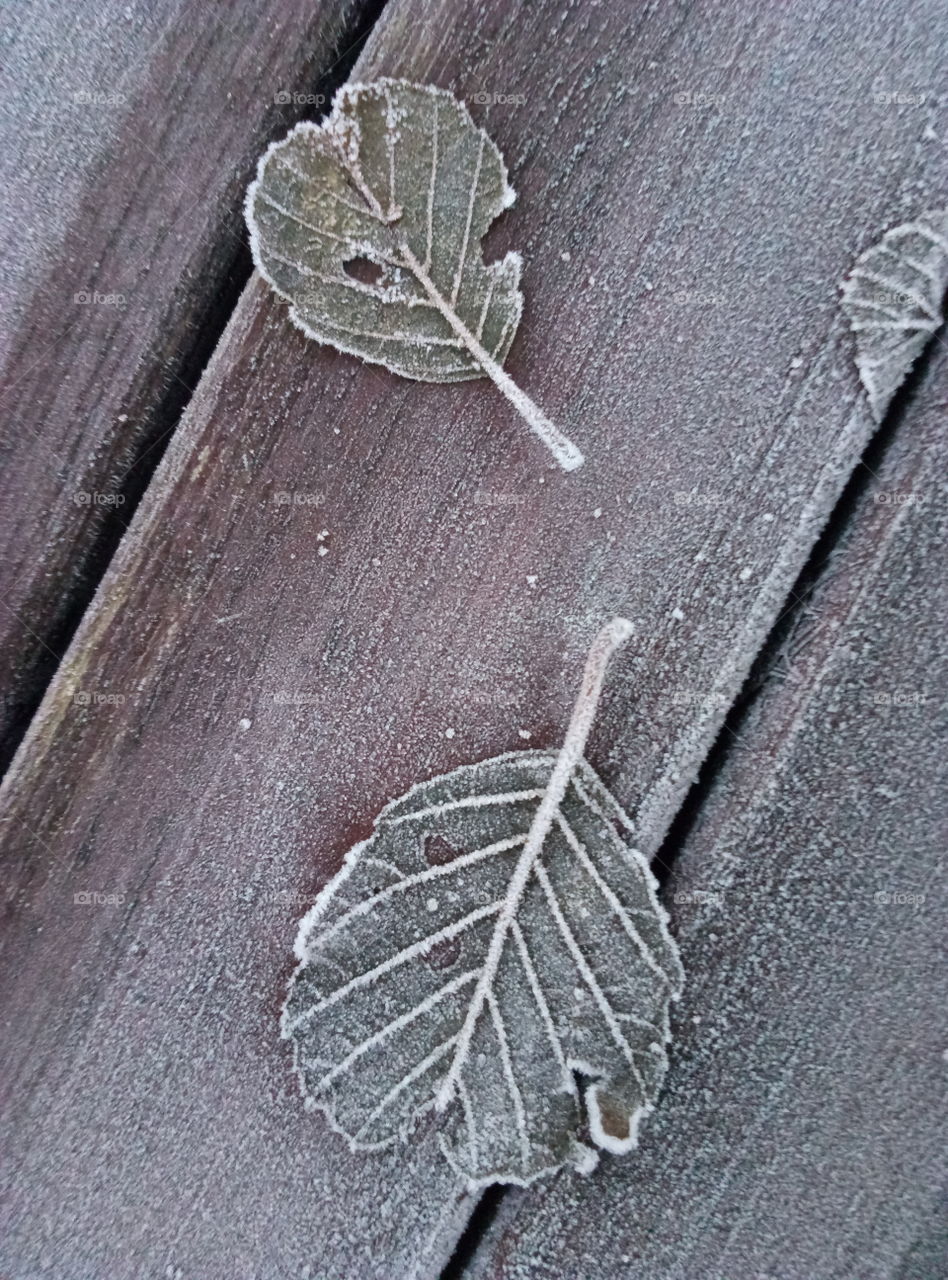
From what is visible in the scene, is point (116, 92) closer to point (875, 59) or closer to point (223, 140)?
point (223, 140)

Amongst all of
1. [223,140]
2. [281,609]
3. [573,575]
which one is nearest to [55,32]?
[223,140]

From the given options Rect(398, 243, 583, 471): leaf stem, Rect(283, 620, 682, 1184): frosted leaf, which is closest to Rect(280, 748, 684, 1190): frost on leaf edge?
Rect(283, 620, 682, 1184): frosted leaf

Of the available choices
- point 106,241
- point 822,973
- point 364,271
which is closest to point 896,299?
point 364,271

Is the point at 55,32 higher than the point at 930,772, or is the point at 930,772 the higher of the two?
the point at 55,32

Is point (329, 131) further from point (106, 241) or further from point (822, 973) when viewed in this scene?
point (822, 973)

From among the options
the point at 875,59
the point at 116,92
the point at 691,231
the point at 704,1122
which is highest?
the point at 875,59

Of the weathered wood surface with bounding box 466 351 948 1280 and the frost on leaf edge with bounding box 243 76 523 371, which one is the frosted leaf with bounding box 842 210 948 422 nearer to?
the weathered wood surface with bounding box 466 351 948 1280

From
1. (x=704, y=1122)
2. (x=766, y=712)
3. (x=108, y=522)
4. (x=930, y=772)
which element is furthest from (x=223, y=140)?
(x=704, y=1122)
